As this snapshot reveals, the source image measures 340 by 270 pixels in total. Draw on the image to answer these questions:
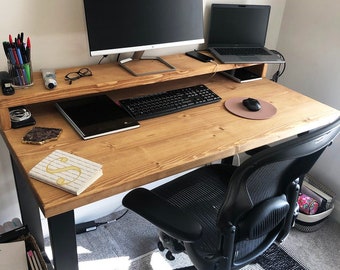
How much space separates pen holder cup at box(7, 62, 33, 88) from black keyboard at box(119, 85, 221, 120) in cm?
35

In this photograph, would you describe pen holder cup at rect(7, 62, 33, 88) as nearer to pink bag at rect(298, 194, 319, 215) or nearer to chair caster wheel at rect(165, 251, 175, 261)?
chair caster wheel at rect(165, 251, 175, 261)

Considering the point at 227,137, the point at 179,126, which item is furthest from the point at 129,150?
the point at 227,137

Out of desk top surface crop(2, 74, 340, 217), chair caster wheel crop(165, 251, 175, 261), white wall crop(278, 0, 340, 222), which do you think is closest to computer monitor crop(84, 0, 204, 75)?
desk top surface crop(2, 74, 340, 217)

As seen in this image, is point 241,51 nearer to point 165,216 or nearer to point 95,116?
point 95,116

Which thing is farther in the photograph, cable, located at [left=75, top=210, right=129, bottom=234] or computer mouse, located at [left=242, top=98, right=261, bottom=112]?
cable, located at [left=75, top=210, right=129, bottom=234]

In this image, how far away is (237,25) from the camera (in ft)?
5.84

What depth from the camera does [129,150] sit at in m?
1.13

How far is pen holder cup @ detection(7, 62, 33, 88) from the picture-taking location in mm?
1203

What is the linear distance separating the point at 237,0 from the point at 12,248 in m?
1.56

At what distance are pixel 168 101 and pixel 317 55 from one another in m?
0.99

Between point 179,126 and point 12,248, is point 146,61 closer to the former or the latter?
point 179,126

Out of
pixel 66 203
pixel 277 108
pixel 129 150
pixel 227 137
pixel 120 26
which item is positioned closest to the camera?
pixel 66 203

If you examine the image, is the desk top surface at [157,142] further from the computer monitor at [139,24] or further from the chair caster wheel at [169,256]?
the chair caster wheel at [169,256]

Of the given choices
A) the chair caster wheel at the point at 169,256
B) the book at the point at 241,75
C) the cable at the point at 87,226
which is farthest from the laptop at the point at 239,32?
the cable at the point at 87,226
